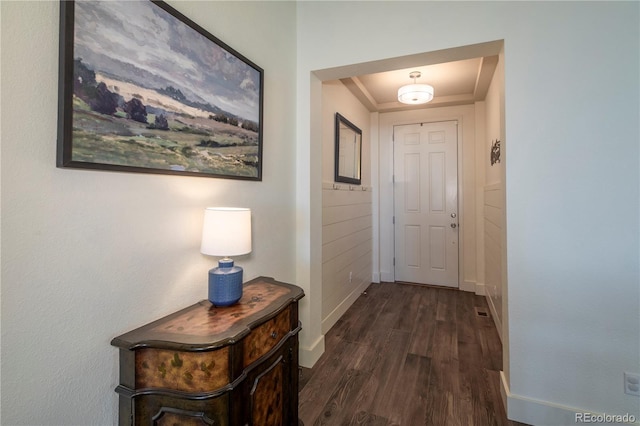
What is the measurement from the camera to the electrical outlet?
1488 mm

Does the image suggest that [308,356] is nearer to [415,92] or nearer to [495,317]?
[495,317]

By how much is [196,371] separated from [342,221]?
7.82 ft

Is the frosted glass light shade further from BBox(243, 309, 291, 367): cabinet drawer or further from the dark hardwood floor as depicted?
BBox(243, 309, 291, 367): cabinet drawer

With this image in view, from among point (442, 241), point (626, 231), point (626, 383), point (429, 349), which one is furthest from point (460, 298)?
point (626, 231)

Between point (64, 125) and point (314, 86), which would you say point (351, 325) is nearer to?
point (314, 86)

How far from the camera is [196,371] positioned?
98 cm

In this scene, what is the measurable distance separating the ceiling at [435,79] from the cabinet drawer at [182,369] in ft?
6.69

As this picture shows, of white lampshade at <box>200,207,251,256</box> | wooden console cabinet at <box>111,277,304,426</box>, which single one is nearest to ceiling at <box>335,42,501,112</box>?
white lampshade at <box>200,207,251,256</box>

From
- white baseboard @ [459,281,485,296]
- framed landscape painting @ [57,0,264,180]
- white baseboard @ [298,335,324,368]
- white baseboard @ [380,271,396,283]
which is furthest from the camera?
white baseboard @ [380,271,396,283]

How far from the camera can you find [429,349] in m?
2.47

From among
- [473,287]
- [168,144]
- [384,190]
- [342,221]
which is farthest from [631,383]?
[384,190]

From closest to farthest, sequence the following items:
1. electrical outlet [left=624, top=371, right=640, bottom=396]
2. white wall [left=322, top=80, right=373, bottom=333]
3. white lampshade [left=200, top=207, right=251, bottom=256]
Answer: white lampshade [left=200, top=207, right=251, bottom=256]
electrical outlet [left=624, top=371, right=640, bottom=396]
white wall [left=322, top=80, right=373, bottom=333]

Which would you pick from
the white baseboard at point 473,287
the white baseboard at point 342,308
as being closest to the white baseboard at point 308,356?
the white baseboard at point 342,308

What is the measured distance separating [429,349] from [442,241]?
6.54 ft
